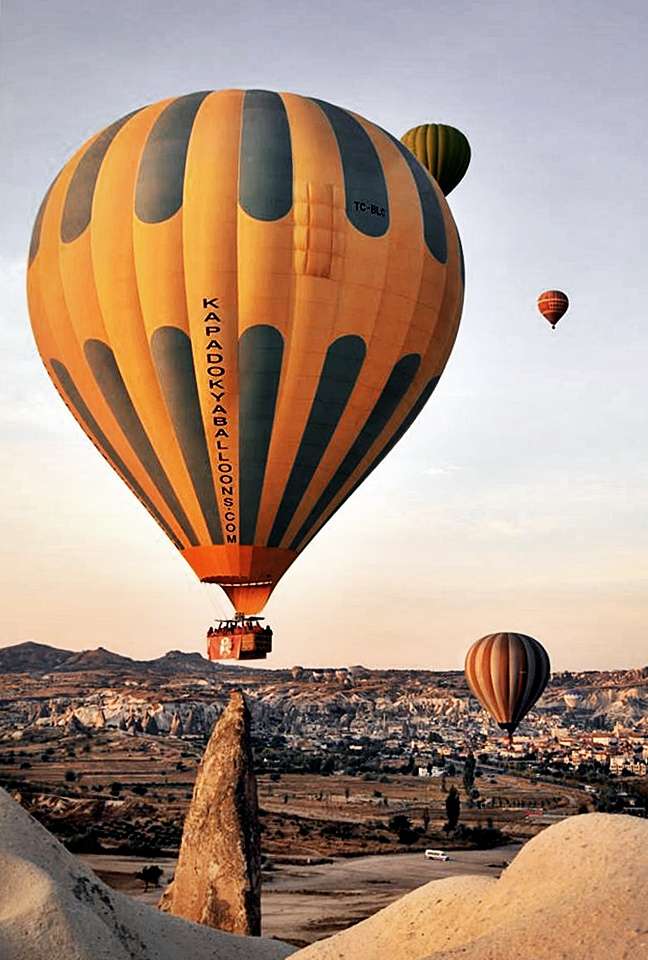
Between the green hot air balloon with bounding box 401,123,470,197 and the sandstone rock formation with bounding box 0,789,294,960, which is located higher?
the green hot air balloon with bounding box 401,123,470,197

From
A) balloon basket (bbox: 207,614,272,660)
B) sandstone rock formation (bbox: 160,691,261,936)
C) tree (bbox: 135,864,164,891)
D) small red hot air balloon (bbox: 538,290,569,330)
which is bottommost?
tree (bbox: 135,864,164,891)

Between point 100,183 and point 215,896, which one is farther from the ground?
point 100,183

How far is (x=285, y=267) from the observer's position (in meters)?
25.7

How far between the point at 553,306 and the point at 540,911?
144 ft

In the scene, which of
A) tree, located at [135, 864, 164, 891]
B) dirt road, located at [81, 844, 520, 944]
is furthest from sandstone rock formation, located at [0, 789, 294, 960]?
tree, located at [135, 864, 164, 891]

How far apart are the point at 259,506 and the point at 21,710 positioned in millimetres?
157111

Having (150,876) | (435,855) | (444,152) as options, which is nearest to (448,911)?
(444,152)

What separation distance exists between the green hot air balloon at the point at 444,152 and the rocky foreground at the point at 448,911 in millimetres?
30841

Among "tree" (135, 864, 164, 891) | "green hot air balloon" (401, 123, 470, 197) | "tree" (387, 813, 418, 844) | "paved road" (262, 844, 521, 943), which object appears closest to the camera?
"paved road" (262, 844, 521, 943)

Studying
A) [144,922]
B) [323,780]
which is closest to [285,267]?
[144,922]

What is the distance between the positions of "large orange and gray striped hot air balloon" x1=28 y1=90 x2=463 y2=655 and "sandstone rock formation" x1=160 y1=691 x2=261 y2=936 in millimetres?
8022

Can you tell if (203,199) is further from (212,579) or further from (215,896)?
(215,896)

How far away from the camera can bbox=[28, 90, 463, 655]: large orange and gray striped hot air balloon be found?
25750 millimetres

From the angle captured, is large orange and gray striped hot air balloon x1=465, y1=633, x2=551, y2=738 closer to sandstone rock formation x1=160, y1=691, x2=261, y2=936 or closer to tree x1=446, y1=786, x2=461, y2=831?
tree x1=446, y1=786, x2=461, y2=831
